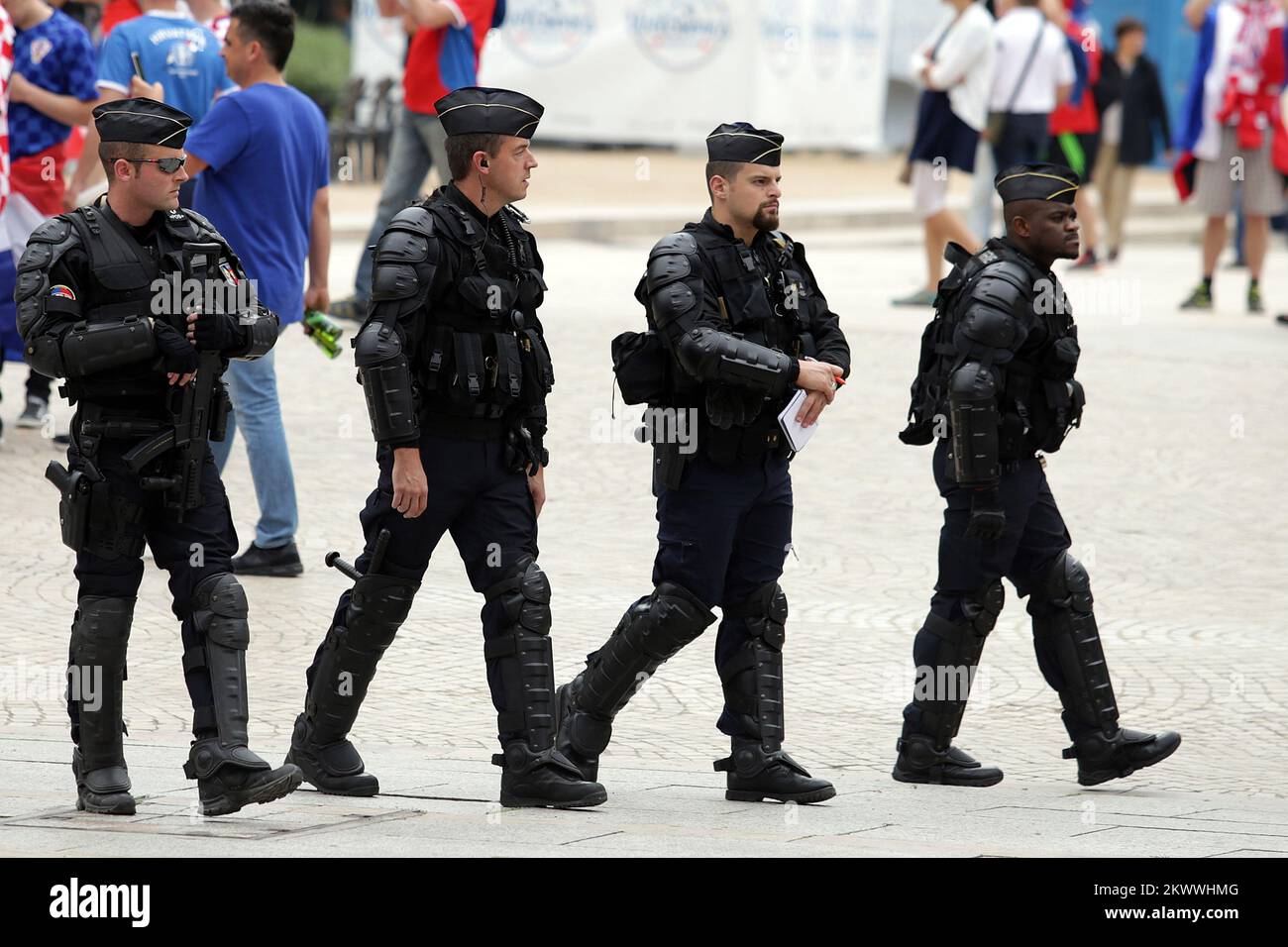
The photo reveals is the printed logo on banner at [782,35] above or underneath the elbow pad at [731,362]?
above

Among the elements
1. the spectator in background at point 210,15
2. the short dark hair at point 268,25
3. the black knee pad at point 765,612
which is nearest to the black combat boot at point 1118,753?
the black knee pad at point 765,612

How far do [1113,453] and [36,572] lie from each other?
17.3 ft

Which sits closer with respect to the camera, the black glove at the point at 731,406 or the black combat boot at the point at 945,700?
Result: the black glove at the point at 731,406

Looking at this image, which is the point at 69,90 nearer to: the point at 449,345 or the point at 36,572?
the point at 36,572

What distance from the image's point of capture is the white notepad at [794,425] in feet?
19.3

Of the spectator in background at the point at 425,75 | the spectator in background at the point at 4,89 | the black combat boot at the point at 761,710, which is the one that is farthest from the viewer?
the spectator in background at the point at 425,75

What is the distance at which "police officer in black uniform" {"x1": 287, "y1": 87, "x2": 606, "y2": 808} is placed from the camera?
18.9ft

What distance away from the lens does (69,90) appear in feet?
33.4

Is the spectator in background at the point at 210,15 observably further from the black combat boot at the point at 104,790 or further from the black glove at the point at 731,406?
the black combat boot at the point at 104,790

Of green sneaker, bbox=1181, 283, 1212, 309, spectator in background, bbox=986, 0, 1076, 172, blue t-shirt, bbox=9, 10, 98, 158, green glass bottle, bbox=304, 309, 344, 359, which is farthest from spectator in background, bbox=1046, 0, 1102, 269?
green glass bottle, bbox=304, 309, 344, 359

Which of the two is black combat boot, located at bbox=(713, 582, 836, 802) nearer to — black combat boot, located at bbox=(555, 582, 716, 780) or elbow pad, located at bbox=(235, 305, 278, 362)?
black combat boot, located at bbox=(555, 582, 716, 780)

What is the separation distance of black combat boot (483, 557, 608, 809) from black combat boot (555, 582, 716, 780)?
0.55 ft

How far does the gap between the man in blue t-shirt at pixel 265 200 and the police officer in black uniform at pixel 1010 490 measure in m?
2.93

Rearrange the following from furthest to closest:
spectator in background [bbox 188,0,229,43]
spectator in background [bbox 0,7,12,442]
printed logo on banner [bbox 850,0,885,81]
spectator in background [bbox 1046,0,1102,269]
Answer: printed logo on banner [bbox 850,0,885,81], spectator in background [bbox 1046,0,1102,269], spectator in background [bbox 188,0,229,43], spectator in background [bbox 0,7,12,442]
